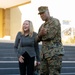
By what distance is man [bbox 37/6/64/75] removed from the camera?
3.55m

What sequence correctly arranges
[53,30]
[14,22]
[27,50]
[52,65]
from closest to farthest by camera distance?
[52,65]
[53,30]
[27,50]
[14,22]

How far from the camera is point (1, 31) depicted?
22938mm

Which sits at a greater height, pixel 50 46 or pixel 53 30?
pixel 53 30

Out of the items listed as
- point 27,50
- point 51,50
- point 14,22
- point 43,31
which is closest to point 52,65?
point 51,50

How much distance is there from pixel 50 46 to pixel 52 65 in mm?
248

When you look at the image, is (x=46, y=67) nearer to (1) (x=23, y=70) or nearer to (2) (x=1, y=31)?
(1) (x=23, y=70)

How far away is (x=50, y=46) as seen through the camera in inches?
141

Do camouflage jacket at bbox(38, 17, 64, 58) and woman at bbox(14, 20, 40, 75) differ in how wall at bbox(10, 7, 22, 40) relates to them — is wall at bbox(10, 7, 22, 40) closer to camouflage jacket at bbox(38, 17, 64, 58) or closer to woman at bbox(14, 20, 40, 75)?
woman at bbox(14, 20, 40, 75)

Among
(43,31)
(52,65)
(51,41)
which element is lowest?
(52,65)

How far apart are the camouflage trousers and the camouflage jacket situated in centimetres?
6

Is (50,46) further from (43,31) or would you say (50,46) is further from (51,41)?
(43,31)

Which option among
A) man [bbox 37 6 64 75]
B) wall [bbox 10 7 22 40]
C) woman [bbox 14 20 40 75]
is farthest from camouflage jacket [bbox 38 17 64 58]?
wall [bbox 10 7 22 40]

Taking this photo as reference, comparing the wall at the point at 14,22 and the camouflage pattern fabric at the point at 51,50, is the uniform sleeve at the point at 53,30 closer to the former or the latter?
the camouflage pattern fabric at the point at 51,50

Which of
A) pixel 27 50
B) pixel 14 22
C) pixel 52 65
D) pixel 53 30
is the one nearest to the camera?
pixel 52 65
